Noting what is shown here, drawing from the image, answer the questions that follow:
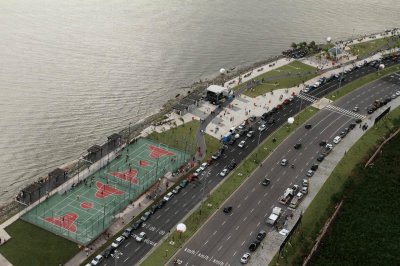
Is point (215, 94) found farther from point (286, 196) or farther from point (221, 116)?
point (286, 196)

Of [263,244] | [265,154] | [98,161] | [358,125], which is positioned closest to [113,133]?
[98,161]

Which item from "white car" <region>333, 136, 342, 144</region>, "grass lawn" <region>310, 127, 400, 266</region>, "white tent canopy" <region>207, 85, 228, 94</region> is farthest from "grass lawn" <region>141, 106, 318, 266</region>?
"grass lawn" <region>310, 127, 400, 266</region>

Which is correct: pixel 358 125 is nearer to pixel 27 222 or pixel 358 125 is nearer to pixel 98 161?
pixel 98 161

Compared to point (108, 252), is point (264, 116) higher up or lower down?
higher up

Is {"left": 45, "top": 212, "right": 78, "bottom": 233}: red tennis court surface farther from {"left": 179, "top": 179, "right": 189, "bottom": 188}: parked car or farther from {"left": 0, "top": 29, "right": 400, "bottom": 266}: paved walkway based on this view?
{"left": 179, "top": 179, "right": 189, "bottom": 188}: parked car

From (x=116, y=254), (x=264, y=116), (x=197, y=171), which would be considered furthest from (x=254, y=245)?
(x=264, y=116)

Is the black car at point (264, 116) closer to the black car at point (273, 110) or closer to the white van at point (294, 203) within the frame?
the black car at point (273, 110)

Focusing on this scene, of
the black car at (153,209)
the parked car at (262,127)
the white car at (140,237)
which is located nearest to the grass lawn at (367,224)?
the parked car at (262,127)
